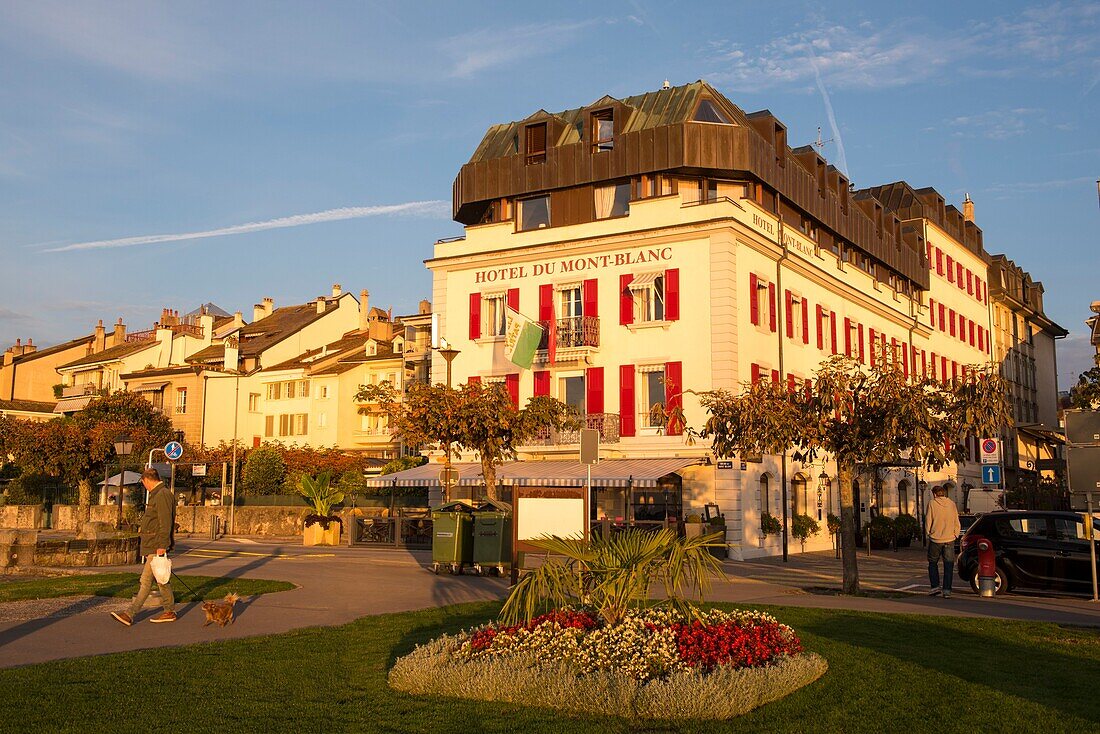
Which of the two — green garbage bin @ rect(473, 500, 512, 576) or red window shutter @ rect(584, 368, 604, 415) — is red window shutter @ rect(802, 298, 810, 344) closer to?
red window shutter @ rect(584, 368, 604, 415)

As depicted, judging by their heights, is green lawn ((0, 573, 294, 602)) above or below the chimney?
below

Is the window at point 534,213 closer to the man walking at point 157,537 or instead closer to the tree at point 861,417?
the tree at point 861,417

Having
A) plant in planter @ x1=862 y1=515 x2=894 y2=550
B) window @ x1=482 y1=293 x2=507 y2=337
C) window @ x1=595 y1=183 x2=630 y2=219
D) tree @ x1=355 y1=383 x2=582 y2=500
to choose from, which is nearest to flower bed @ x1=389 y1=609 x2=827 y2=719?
tree @ x1=355 y1=383 x2=582 y2=500

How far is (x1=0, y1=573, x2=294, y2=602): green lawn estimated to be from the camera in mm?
16031

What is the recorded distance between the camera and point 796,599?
54.1ft

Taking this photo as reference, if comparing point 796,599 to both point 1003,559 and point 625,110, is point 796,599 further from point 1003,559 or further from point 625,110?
point 625,110

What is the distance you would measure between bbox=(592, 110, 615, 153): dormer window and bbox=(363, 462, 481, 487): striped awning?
11.5 meters

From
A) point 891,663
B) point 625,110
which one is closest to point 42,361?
point 625,110

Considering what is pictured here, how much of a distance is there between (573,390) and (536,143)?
9086 mm

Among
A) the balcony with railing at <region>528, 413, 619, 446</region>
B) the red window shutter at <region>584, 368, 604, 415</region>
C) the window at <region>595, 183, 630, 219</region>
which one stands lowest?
the balcony with railing at <region>528, 413, 619, 446</region>

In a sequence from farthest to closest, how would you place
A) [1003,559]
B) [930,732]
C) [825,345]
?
[825,345], [1003,559], [930,732]

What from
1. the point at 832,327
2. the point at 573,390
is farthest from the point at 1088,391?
the point at 573,390

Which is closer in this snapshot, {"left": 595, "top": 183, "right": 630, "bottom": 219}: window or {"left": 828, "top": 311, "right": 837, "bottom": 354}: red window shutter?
{"left": 595, "top": 183, "right": 630, "bottom": 219}: window

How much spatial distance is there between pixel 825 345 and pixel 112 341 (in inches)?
2591
